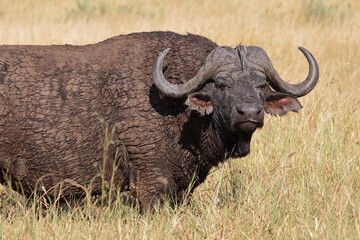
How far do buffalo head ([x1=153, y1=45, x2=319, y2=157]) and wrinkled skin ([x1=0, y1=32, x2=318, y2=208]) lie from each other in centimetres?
1

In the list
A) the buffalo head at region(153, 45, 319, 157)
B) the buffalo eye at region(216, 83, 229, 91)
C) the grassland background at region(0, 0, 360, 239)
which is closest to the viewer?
the grassland background at region(0, 0, 360, 239)

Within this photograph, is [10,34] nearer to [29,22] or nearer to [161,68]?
[29,22]

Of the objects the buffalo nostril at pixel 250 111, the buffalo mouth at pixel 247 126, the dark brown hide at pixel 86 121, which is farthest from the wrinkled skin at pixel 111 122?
the buffalo nostril at pixel 250 111

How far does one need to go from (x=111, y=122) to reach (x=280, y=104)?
5.23 ft

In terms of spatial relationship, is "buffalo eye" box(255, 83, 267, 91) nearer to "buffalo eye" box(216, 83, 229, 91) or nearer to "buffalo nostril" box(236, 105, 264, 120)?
"buffalo eye" box(216, 83, 229, 91)

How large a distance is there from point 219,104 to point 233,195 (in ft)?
3.92

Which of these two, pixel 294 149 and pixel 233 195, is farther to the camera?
pixel 294 149

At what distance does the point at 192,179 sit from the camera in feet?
19.0

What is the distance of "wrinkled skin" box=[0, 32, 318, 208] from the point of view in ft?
18.6

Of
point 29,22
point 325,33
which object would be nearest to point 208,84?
point 325,33

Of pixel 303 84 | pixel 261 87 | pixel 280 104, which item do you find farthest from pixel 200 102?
pixel 303 84

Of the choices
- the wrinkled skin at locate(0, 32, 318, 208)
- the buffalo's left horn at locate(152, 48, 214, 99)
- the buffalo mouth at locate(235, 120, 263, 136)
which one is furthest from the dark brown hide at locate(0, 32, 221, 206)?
the buffalo mouth at locate(235, 120, 263, 136)

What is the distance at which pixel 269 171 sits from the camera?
22.6 ft

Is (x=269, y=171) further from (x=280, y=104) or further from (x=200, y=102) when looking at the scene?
(x=200, y=102)
